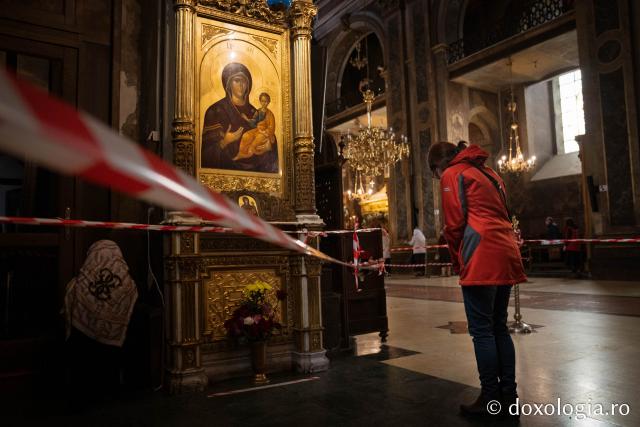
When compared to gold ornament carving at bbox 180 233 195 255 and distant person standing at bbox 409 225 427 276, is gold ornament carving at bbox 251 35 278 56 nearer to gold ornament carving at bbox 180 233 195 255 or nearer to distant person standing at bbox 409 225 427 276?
gold ornament carving at bbox 180 233 195 255

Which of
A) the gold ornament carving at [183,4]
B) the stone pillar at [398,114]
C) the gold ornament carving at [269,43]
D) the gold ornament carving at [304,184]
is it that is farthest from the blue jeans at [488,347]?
the stone pillar at [398,114]

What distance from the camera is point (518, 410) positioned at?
2631mm

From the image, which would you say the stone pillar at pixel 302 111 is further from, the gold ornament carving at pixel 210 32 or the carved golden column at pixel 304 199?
the gold ornament carving at pixel 210 32

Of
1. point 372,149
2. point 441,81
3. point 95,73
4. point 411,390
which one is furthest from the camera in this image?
point 441,81

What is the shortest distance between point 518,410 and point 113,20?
465 cm

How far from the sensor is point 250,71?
4164 millimetres

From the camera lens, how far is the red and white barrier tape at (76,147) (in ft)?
2.62

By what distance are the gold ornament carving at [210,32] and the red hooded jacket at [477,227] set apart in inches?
94.1

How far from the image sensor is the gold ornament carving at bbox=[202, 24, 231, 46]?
3.96 metres

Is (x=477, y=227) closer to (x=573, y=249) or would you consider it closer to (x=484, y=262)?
(x=484, y=262)

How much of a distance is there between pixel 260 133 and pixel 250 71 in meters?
0.56

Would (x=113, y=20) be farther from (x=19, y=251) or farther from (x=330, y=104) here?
(x=330, y=104)

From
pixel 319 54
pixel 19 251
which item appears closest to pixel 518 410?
pixel 319 54

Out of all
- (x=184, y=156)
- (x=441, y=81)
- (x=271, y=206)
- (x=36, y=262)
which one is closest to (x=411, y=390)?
(x=271, y=206)
